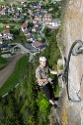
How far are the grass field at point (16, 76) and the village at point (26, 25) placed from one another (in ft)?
11.2

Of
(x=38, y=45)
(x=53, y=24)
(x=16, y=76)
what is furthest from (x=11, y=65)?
(x=53, y=24)

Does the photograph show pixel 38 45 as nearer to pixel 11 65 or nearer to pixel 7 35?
pixel 7 35

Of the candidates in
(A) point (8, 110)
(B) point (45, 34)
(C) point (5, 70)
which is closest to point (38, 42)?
Result: (B) point (45, 34)

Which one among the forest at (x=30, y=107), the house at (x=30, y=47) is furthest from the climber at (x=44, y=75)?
the house at (x=30, y=47)

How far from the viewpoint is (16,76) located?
3159 cm

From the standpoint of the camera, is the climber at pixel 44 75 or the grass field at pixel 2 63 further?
the grass field at pixel 2 63

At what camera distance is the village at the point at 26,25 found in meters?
41.3

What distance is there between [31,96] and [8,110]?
10.8ft

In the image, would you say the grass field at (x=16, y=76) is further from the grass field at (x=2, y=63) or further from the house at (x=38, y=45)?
the house at (x=38, y=45)

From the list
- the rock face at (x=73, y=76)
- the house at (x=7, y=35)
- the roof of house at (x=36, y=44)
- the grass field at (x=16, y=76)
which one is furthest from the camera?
the house at (x=7, y=35)

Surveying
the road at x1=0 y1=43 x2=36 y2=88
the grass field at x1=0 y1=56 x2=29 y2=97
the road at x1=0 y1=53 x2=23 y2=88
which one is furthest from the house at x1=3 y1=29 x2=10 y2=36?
the grass field at x1=0 y1=56 x2=29 y2=97

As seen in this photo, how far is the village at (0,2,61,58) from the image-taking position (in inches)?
1626

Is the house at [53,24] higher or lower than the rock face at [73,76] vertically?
lower

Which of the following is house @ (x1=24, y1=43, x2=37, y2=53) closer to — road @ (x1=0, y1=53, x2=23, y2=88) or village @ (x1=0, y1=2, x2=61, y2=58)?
village @ (x1=0, y1=2, x2=61, y2=58)
